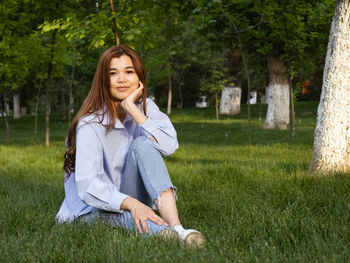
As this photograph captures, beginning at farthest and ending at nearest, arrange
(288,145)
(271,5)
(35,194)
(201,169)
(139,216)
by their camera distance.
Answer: (271,5)
(288,145)
(201,169)
(35,194)
(139,216)

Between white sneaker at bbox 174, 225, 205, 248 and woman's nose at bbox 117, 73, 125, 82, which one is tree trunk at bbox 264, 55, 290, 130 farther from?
white sneaker at bbox 174, 225, 205, 248

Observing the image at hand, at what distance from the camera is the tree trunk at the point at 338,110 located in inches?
173

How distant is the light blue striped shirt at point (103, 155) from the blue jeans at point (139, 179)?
0.08m

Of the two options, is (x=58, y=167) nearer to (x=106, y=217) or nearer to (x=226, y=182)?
(x=226, y=182)

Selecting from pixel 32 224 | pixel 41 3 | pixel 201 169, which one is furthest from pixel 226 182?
pixel 41 3

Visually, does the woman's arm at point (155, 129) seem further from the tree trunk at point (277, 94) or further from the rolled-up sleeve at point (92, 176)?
the tree trunk at point (277, 94)

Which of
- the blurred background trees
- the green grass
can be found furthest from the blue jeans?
the blurred background trees

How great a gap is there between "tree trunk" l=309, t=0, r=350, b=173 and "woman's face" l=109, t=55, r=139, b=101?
2.50 meters

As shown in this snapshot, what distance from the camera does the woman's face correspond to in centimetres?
306

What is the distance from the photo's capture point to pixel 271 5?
958cm

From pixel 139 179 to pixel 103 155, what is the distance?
34 cm

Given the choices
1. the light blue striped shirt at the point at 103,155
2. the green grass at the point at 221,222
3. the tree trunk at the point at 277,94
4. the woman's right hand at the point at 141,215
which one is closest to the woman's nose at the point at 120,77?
the light blue striped shirt at the point at 103,155

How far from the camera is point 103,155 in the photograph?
118 inches

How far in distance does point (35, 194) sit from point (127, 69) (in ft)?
6.65
